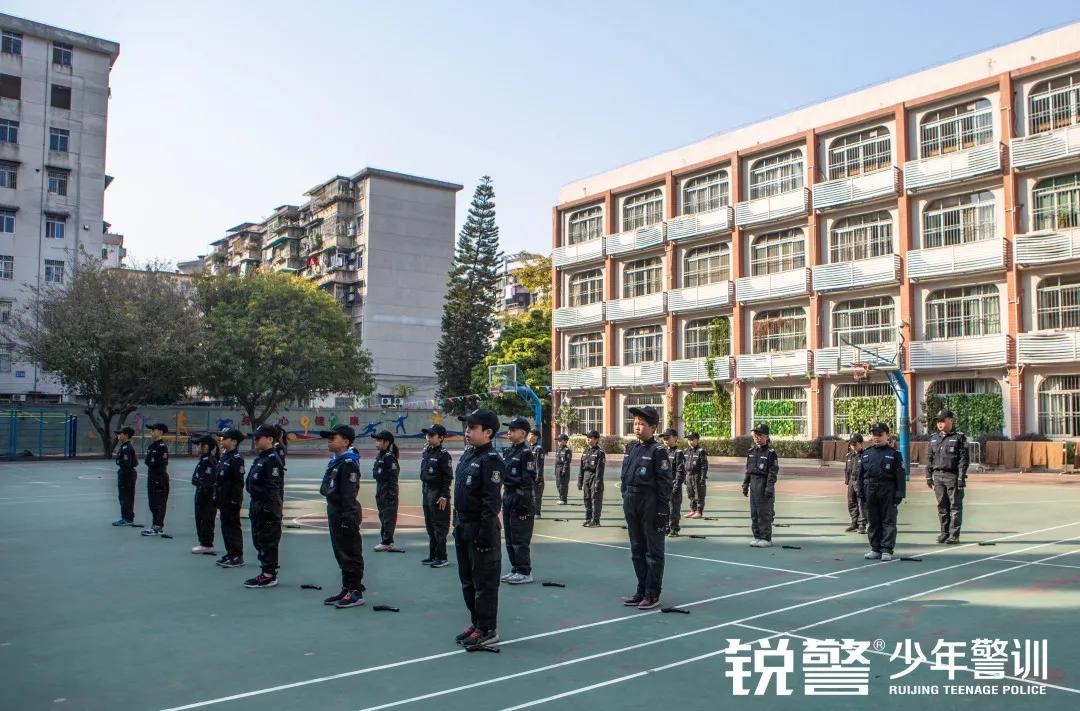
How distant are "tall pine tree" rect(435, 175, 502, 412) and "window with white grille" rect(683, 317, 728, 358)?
828 inches

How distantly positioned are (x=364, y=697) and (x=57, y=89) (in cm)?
5726

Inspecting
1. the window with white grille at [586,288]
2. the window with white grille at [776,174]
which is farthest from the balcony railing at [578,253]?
the window with white grille at [776,174]

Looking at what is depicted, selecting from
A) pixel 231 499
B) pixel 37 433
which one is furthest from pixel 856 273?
pixel 37 433

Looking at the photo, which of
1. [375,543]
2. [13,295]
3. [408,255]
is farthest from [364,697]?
[408,255]

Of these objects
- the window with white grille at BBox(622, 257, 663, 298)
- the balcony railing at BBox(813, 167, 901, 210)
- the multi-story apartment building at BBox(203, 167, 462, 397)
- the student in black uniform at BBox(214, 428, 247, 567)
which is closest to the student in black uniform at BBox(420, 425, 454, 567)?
the student in black uniform at BBox(214, 428, 247, 567)

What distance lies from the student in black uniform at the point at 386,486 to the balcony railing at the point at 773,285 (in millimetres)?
33040

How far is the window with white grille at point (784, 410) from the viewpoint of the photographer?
42844 mm

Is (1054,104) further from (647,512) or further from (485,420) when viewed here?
(485,420)

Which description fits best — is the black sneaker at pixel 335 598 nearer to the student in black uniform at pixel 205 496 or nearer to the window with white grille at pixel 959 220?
the student in black uniform at pixel 205 496

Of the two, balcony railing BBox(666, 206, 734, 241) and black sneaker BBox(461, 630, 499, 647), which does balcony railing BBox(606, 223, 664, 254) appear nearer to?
balcony railing BBox(666, 206, 734, 241)

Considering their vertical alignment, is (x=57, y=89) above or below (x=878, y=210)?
above

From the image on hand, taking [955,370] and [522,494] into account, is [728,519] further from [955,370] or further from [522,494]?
[955,370]

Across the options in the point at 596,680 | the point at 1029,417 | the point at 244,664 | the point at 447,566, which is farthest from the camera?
the point at 1029,417

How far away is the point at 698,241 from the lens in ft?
157
